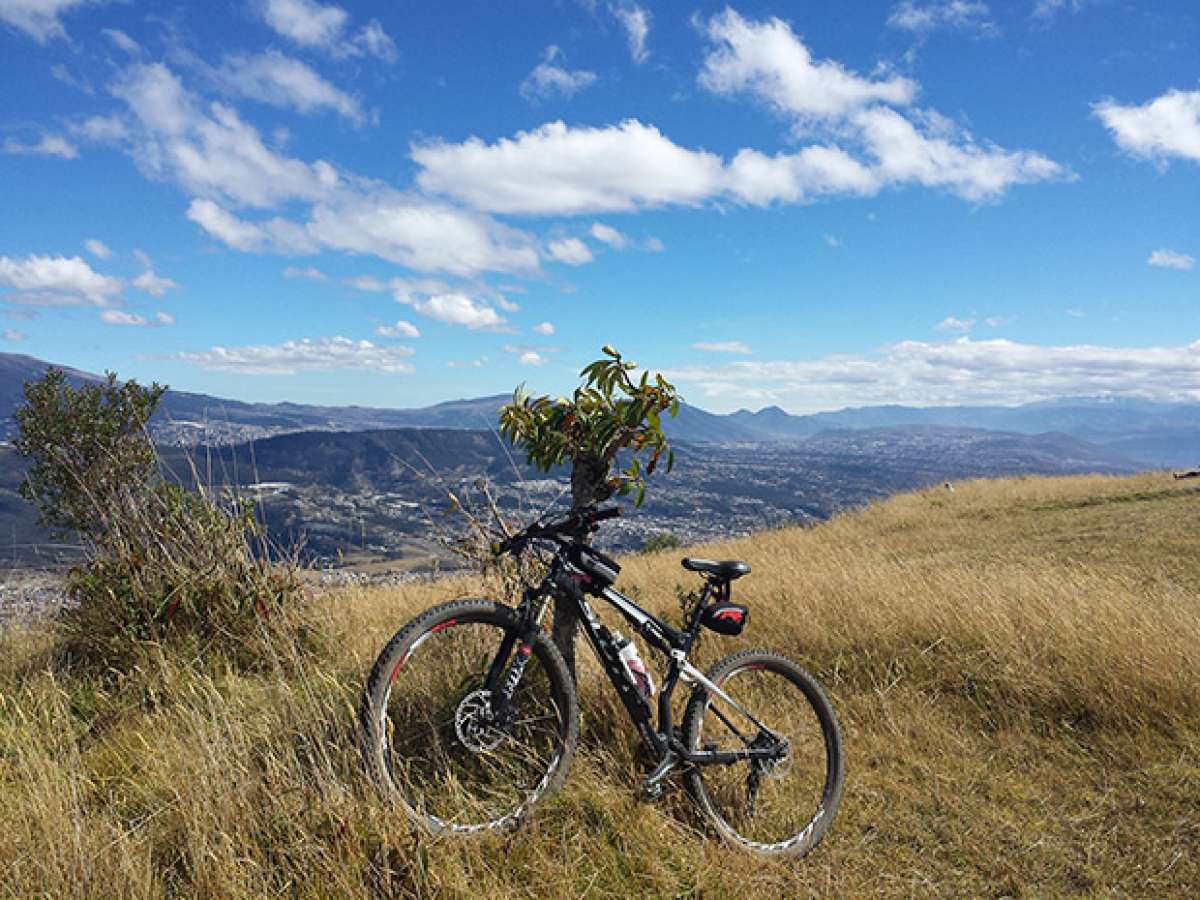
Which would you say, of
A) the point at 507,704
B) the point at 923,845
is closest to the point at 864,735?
the point at 923,845

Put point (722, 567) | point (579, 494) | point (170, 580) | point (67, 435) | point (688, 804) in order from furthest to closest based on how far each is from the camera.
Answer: point (67, 435) < point (170, 580) < point (579, 494) < point (722, 567) < point (688, 804)

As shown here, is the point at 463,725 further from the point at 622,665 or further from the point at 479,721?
the point at 622,665

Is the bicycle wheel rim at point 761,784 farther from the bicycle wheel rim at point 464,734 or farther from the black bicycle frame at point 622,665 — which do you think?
the bicycle wheel rim at point 464,734

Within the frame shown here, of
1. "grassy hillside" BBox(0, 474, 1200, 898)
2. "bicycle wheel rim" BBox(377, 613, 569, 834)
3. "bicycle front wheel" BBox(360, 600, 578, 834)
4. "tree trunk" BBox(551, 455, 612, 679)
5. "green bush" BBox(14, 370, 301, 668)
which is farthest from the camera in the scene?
"green bush" BBox(14, 370, 301, 668)

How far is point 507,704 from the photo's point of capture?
351cm

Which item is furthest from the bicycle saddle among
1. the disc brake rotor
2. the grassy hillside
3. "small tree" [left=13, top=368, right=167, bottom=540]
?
"small tree" [left=13, top=368, right=167, bottom=540]

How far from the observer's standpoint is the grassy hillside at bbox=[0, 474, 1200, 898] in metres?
3.02

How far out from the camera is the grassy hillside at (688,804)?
9.89 feet

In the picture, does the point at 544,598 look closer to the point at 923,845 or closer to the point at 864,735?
the point at 923,845

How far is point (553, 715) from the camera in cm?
370

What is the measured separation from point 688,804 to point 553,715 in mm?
924

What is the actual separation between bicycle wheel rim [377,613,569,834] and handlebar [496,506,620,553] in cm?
44

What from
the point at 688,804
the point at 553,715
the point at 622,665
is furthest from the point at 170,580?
the point at 688,804

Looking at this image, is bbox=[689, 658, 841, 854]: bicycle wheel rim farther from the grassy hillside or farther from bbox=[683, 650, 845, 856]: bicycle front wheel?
the grassy hillside
